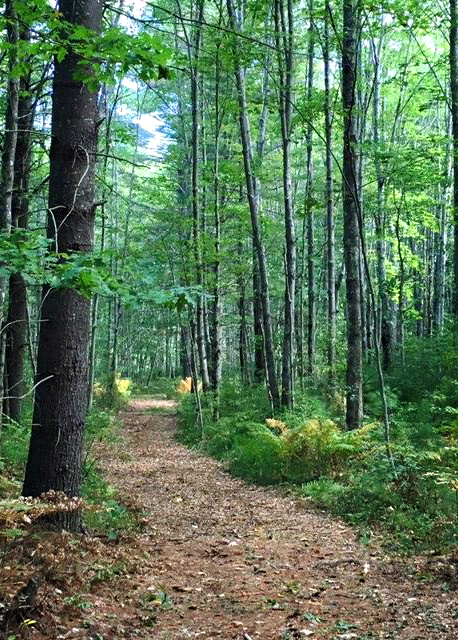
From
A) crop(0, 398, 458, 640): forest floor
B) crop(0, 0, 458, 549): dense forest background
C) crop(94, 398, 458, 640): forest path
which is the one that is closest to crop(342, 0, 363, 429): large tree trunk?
crop(0, 0, 458, 549): dense forest background

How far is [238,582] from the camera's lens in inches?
196

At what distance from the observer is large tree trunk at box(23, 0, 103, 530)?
4.94 m

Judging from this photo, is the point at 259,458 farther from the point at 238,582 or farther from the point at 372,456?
the point at 238,582

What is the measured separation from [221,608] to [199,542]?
1823 mm

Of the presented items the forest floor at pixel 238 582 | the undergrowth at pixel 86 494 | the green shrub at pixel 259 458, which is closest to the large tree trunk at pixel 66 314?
the undergrowth at pixel 86 494

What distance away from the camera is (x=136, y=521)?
6.53 metres

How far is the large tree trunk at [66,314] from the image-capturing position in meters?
4.94

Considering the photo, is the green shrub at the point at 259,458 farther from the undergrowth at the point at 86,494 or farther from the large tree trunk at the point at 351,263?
the undergrowth at the point at 86,494

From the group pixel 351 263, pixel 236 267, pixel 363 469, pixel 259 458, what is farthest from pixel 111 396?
pixel 363 469

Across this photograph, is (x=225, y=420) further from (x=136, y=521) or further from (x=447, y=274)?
(x=447, y=274)

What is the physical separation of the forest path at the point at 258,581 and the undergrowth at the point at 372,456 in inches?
18.1

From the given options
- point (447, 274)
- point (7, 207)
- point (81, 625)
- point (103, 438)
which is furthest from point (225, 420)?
point (447, 274)

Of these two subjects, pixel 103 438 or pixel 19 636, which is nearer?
pixel 19 636

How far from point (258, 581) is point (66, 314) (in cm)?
292
